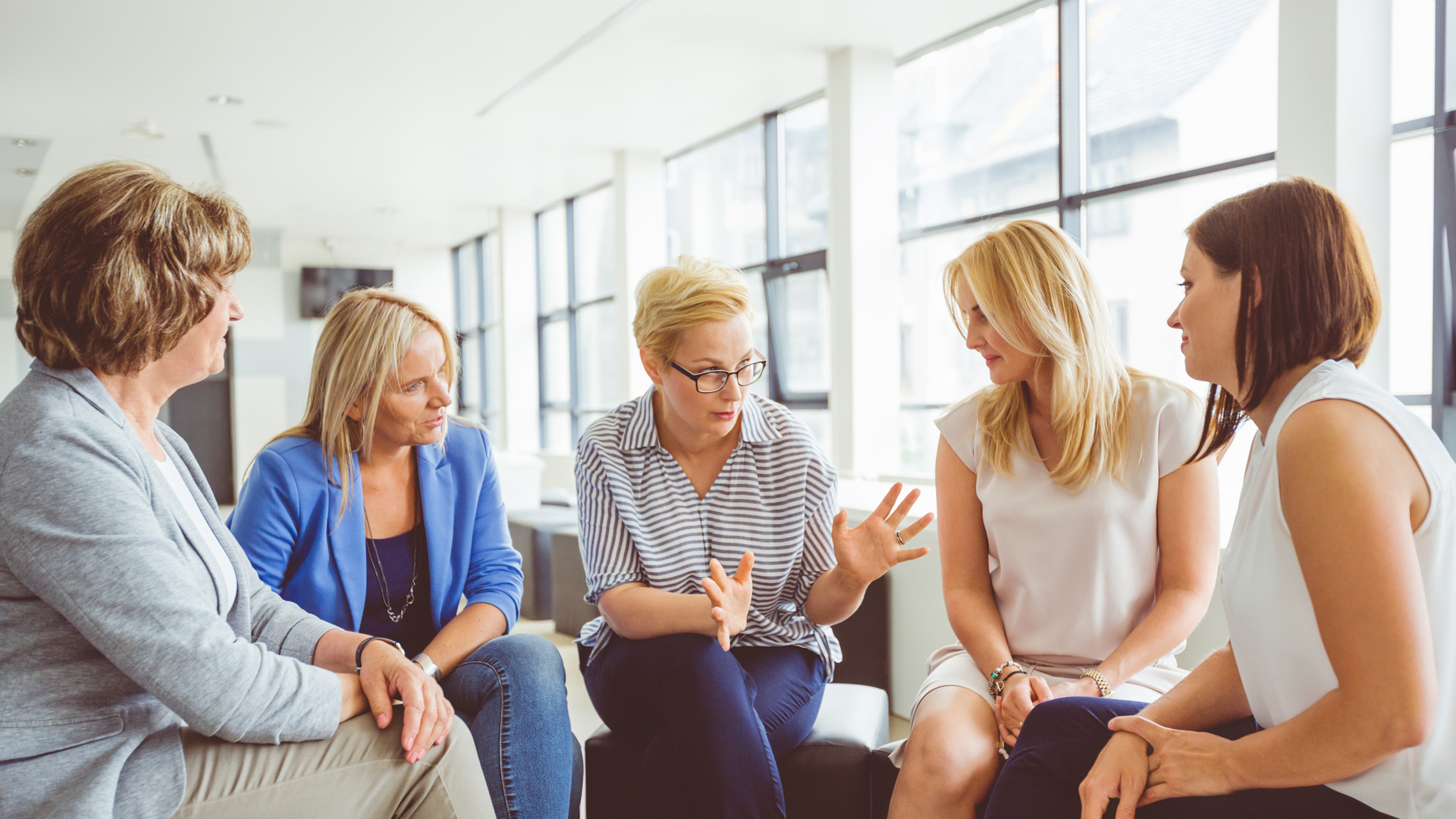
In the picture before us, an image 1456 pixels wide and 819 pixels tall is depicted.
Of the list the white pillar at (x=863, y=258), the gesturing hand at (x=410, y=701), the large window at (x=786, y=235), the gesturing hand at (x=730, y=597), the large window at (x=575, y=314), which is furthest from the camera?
the large window at (x=575, y=314)

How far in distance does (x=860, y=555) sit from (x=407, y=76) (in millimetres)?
4770

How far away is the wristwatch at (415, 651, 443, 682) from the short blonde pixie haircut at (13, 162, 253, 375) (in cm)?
65

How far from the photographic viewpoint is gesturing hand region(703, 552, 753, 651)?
155 centimetres

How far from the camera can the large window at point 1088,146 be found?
13.2 feet

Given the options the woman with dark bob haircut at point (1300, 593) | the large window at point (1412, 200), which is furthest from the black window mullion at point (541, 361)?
the woman with dark bob haircut at point (1300, 593)

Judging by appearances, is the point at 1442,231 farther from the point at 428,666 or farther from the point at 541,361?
the point at 541,361

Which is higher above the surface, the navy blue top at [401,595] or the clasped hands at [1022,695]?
the navy blue top at [401,595]

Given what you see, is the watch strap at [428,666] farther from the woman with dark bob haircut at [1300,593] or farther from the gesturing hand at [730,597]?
the woman with dark bob haircut at [1300,593]

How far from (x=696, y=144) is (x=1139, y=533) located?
6017 mm

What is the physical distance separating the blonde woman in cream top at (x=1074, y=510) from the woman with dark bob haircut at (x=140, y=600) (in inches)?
33.5

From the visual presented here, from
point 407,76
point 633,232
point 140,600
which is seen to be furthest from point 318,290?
point 140,600

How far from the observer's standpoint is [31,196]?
25.8 ft

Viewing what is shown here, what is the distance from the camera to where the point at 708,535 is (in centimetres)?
180

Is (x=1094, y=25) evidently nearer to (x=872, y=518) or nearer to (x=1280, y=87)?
(x=1280, y=87)
